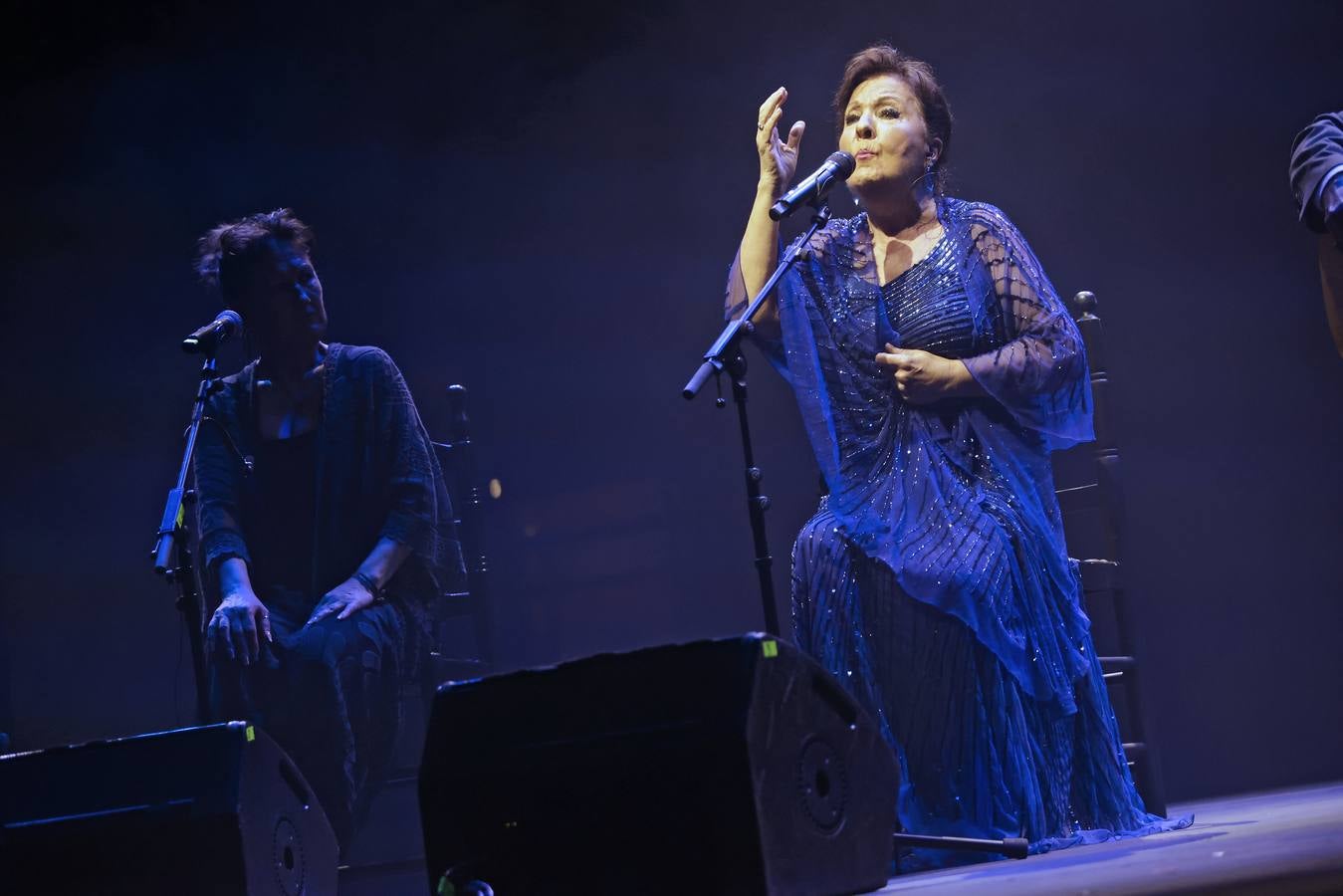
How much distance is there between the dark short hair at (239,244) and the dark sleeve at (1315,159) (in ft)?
7.44

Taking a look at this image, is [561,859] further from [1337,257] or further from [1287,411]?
[1287,411]

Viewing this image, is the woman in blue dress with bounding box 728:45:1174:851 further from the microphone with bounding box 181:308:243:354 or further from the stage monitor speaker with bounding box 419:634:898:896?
the microphone with bounding box 181:308:243:354

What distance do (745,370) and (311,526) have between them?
1.25 metres

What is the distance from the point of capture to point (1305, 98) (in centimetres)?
390

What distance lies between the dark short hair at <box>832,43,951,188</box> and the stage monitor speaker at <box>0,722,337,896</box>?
1.85 meters

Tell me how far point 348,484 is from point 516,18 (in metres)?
1.45

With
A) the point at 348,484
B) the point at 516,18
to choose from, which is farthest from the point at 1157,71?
the point at 348,484

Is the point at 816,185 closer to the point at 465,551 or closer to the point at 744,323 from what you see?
the point at 744,323

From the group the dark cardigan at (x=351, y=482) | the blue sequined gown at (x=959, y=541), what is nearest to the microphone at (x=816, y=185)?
the blue sequined gown at (x=959, y=541)

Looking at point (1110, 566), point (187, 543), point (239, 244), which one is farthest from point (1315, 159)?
point (239, 244)

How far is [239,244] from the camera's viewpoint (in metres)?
3.43

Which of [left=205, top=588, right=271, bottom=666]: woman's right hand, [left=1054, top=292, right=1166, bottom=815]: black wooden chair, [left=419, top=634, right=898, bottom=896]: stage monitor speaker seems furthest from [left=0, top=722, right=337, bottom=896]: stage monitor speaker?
[left=1054, top=292, right=1166, bottom=815]: black wooden chair

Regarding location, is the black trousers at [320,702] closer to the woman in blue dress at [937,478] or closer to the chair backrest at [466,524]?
the chair backrest at [466,524]

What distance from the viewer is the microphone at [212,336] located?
287 centimetres
